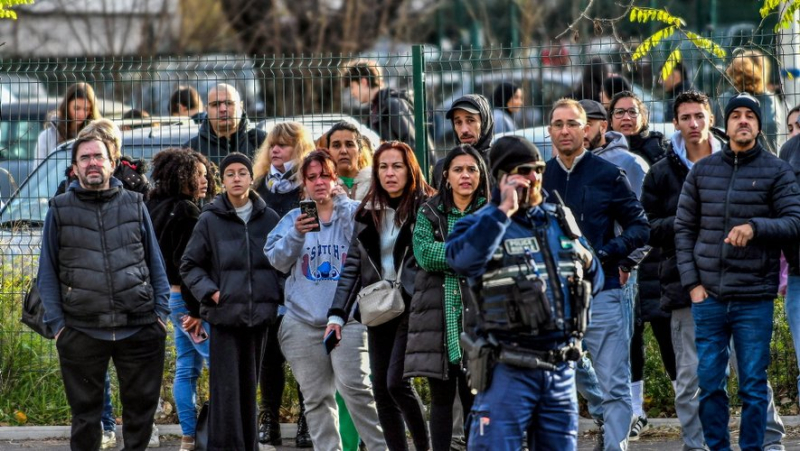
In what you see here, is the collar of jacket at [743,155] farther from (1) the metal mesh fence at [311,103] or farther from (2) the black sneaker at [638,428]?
(1) the metal mesh fence at [311,103]

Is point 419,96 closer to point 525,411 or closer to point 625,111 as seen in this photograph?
point 625,111

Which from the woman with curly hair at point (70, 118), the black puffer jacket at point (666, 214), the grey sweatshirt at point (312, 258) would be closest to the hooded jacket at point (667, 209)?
the black puffer jacket at point (666, 214)

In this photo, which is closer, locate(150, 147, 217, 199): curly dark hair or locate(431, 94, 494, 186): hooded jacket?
locate(431, 94, 494, 186): hooded jacket

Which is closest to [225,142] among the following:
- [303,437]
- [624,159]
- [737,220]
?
[303,437]

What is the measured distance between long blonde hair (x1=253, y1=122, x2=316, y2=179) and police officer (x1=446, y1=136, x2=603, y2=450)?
3580mm

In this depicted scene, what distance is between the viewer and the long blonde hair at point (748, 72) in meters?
11.2

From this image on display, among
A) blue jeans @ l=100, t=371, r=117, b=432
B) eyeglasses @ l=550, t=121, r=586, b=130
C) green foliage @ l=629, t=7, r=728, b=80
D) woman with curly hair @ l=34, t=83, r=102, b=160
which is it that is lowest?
blue jeans @ l=100, t=371, r=117, b=432

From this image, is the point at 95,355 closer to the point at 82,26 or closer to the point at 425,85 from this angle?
the point at 425,85

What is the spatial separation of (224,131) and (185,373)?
95.4 inches

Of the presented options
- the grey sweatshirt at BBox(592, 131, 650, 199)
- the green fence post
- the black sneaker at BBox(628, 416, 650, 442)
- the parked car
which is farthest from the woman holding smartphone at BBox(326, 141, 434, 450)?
the parked car

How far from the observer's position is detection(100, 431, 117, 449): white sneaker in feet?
34.4

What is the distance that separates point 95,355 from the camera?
9.07 metres

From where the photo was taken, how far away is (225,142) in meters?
11.7

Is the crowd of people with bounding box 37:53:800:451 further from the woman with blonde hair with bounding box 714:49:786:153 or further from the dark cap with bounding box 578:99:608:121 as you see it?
the woman with blonde hair with bounding box 714:49:786:153
